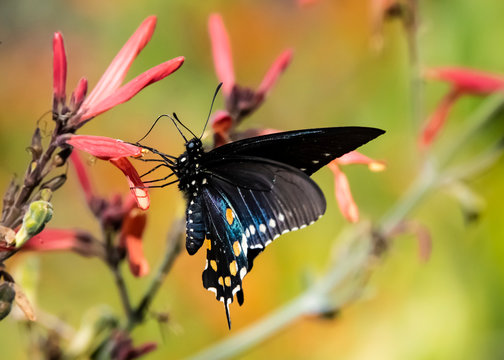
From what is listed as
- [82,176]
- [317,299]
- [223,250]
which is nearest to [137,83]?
[82,176]

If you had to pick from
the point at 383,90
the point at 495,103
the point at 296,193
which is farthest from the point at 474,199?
the point at 383,90

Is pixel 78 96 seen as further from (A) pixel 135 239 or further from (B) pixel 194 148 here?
(B) pixel 194 148

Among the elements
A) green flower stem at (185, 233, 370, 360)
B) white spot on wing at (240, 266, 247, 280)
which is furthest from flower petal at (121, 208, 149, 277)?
green flower stem at (185, 233, 370, 360)

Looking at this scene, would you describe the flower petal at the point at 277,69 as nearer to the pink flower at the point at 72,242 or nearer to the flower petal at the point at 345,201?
the flower petal at the point at 345,201

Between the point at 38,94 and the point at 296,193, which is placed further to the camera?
the point at 38,94

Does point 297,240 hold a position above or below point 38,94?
below

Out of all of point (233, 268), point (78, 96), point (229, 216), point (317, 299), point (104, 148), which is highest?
point (78, 96)

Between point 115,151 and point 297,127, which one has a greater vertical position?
point 115,151

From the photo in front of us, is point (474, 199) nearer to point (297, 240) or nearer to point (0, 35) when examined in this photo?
point (297, 240)
